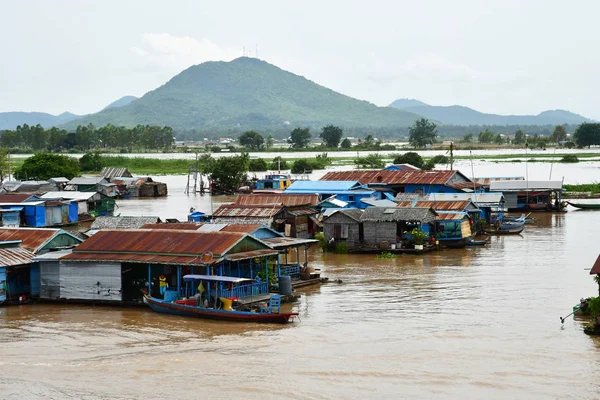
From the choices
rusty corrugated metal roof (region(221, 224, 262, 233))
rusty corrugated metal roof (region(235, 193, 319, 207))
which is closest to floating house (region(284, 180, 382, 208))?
rusty corrugated metal roof (region(235, 193, 319, 207))

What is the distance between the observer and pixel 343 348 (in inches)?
631

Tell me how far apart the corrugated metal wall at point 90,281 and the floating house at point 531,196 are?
85.9 feet

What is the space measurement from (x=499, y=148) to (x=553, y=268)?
11599 centimetres

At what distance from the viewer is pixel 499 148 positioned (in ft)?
452

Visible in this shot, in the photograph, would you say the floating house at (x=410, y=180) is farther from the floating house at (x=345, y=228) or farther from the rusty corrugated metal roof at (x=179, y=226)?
the rusty corrugated metal roof at (x=179, y=226)

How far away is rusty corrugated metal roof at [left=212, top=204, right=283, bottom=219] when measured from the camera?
2970 cm

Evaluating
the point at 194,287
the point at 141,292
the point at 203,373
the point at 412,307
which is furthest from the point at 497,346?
the point at 141,292

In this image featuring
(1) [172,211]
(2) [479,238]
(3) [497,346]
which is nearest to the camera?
(3) [497,346]

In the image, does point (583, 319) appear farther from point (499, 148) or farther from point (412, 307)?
point (499, 148)

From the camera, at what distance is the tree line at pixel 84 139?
12181cm

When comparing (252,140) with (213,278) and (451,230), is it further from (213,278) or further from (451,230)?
(213,278)

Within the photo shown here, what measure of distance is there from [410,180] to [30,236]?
23654mm

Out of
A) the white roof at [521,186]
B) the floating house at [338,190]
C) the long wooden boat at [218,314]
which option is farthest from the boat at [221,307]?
the white roof at [521,186]

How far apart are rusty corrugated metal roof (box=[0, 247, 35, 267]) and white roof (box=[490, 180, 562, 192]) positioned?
2673 cm
